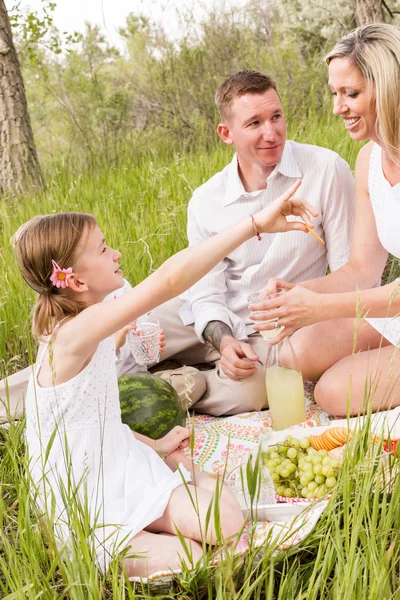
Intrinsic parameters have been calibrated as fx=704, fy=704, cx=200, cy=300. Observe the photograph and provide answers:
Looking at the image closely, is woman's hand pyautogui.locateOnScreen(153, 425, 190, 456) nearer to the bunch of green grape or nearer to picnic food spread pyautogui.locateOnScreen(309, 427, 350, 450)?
the bunch of green grape

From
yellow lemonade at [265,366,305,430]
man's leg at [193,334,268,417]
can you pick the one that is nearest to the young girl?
yellow lemonade at [265,366,305,430]

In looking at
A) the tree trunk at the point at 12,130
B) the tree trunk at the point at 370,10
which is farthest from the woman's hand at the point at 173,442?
the tree trunk at the point at 370,10

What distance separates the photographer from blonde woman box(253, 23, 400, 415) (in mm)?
3166

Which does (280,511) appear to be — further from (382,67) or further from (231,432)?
(382,67)

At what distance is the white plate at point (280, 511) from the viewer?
8.14 ft

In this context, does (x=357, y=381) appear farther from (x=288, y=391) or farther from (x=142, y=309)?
(x=142, y=309)

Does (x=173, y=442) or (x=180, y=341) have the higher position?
(x=180, y=341)

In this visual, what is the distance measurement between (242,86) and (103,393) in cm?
202

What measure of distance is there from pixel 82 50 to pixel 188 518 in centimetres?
1142

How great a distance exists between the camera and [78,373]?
8.89 ft

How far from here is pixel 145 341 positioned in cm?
354

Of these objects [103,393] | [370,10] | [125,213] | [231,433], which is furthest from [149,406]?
[370,10]

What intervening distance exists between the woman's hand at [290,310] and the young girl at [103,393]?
1.61 ft

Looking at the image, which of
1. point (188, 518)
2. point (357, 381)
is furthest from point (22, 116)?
point (188, 518)
